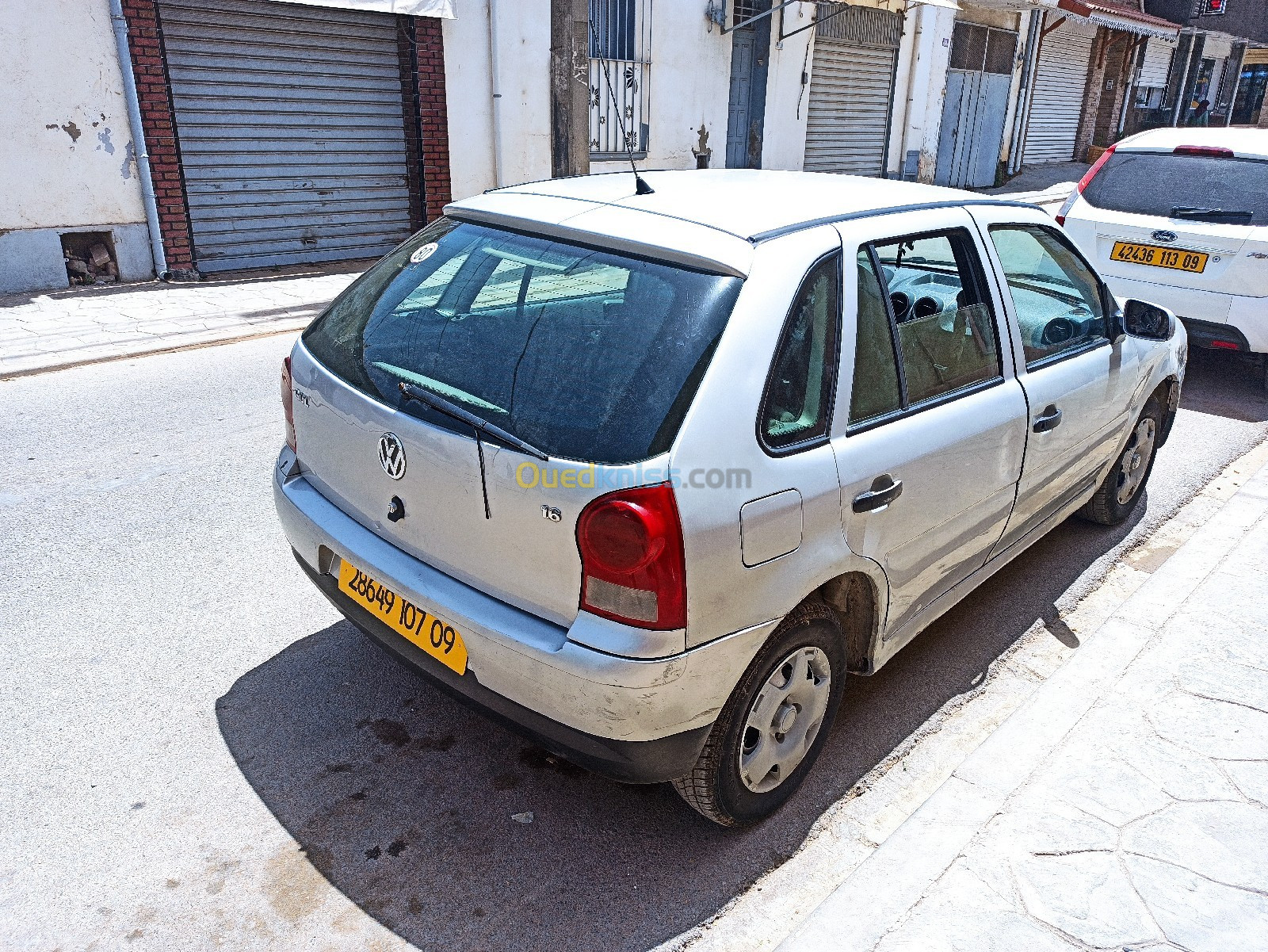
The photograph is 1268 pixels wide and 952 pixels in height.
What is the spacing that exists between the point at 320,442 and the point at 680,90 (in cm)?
1219

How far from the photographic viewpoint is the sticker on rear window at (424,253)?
120 inches

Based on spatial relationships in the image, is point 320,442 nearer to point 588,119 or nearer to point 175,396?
point 175,396

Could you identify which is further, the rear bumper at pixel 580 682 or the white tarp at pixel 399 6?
the white tarp at pixel 399 6

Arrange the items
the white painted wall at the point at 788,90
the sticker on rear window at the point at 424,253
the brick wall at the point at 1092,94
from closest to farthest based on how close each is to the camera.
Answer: the sticker on rear window at the point at 424,253, the white painted wall at the point at 788,90, the brick wall at the point at 1092,94

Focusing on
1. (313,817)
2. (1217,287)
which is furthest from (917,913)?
(1217,287)

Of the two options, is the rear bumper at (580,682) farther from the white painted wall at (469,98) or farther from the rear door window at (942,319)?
the white painted wall at (469,98)

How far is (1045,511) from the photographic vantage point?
12.9ft

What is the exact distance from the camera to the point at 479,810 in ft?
9.11

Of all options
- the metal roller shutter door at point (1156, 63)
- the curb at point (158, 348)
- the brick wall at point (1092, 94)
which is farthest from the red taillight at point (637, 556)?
the metal roller shutter door at point (1156, 63)

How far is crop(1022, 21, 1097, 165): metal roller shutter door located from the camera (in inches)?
870

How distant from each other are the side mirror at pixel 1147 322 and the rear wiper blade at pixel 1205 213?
10.4 feet

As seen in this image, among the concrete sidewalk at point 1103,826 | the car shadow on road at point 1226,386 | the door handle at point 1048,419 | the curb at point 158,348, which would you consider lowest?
the car shadow on road at point 1226,386

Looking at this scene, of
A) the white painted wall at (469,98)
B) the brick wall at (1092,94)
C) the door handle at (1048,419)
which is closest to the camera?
the door handle at (1048,419)

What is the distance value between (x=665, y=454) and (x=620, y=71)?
39.2 feet
